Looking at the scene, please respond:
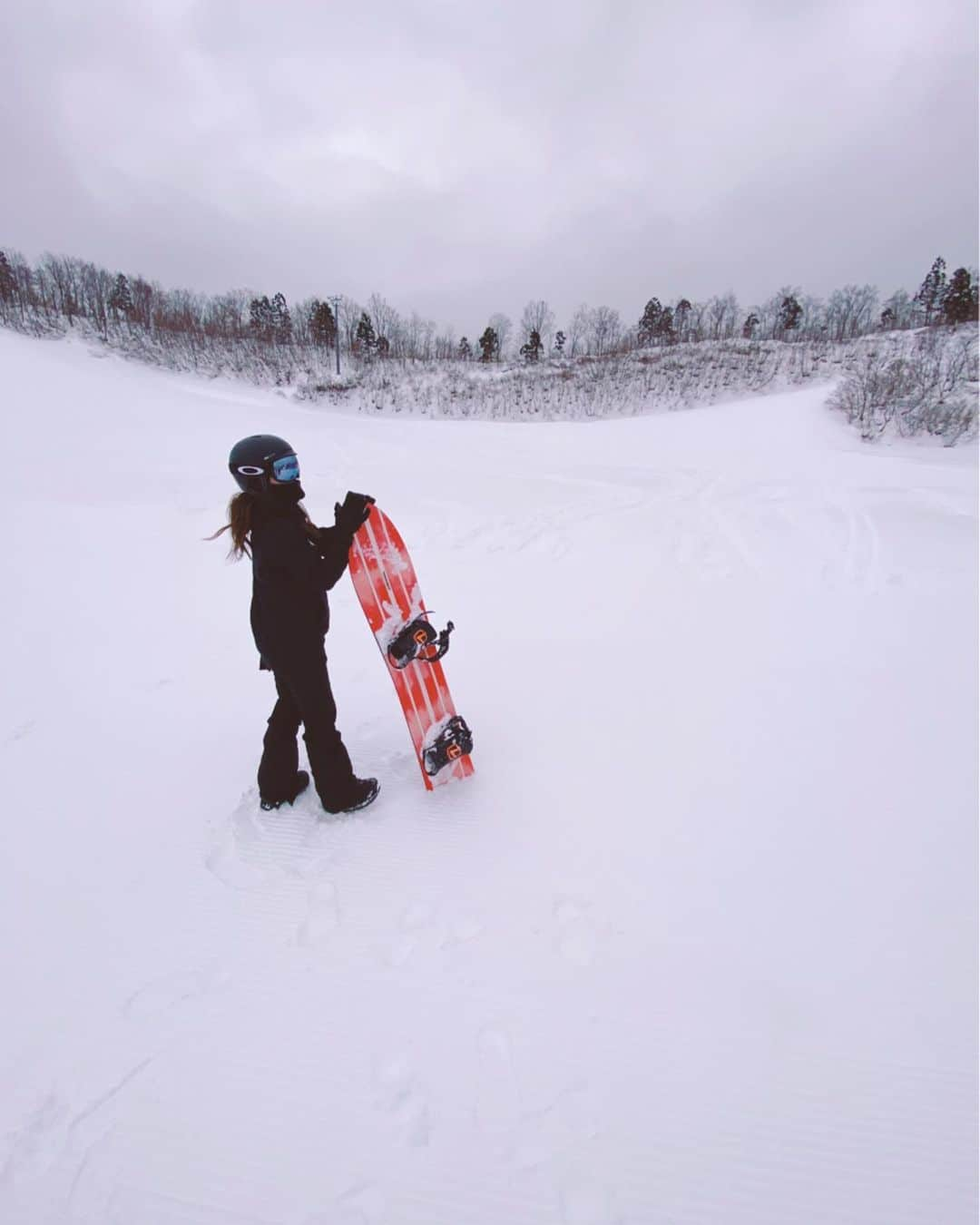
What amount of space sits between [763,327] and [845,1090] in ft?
181

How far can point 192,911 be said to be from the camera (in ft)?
6.68

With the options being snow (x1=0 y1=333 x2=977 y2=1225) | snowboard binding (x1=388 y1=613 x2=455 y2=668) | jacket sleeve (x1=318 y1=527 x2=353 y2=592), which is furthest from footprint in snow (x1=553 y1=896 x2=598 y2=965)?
jacket sleeve (x1=318 y1=527 x2=353 y2=592)

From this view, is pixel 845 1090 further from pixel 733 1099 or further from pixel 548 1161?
pixel 548 1161

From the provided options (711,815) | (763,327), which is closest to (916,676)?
(711,815)

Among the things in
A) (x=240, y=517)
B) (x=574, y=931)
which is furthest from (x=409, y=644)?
(x=574, y=931)

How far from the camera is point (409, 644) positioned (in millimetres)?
2406

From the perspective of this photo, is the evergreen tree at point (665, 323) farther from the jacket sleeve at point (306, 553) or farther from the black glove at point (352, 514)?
the jacket sleeve at point (306, 553)

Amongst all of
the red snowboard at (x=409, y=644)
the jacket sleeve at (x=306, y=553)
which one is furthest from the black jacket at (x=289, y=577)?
the red snowboard at (x=409, y=644)

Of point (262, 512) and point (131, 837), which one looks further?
point (131, 837)

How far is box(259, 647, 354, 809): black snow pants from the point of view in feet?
7.22

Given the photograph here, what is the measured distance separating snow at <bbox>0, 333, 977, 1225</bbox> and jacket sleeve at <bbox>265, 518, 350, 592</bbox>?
118 centimetres

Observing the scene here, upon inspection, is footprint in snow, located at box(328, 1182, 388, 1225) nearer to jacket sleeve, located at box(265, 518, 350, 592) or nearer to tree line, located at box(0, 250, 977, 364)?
jacket sleeve, located at box(265, 518, 350, 592)

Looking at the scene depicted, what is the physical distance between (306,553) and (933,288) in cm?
6344

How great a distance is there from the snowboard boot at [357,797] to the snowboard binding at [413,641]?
1.94ft
